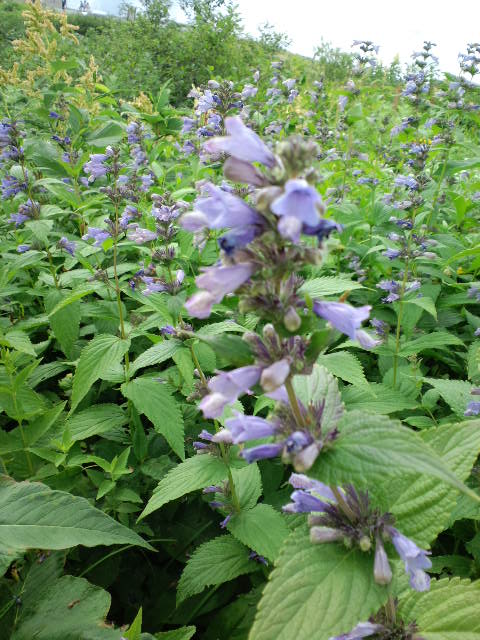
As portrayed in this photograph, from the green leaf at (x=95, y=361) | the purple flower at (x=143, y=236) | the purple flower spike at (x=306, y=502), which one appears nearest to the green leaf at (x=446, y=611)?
the purple flower spike at (x=306, y=502)

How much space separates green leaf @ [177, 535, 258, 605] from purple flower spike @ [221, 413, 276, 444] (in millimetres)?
1610

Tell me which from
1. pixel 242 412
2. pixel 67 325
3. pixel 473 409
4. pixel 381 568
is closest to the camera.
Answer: pixel 381 568

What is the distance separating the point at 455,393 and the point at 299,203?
2.58 metres

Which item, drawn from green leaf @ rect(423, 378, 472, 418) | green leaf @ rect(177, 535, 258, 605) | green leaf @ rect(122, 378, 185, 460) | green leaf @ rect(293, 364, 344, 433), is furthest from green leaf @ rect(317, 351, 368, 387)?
green leaf @ rect(293, 364, 344, 433)

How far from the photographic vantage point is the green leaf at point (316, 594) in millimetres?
1286

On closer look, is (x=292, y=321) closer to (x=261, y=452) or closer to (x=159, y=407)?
(x=261, y=452)

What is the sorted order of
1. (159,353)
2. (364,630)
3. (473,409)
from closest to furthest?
(364,630) → (473,409) → (159,353)

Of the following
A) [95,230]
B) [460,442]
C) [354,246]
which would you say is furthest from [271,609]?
[354,246]

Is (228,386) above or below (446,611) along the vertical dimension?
above

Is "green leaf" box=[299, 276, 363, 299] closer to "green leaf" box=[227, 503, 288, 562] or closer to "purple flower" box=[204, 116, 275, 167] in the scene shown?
"purple flower" box=[204, 116, 275, 167]

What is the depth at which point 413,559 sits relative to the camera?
1.48 metres

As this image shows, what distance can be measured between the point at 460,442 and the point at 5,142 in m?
6.23

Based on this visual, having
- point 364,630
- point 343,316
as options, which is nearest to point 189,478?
point 364,630

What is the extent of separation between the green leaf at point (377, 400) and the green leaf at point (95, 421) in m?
1.77
